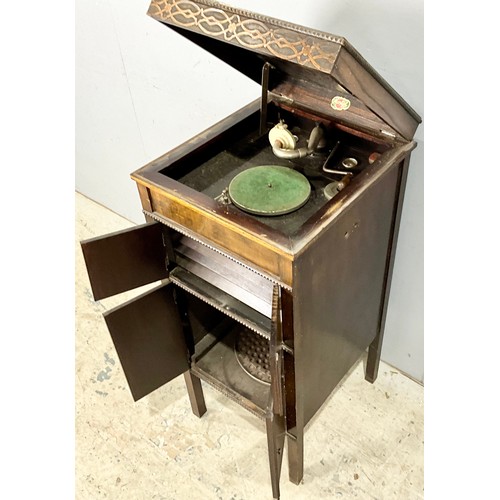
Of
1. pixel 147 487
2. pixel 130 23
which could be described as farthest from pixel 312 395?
pixel 130 23

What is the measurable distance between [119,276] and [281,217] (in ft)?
1.35

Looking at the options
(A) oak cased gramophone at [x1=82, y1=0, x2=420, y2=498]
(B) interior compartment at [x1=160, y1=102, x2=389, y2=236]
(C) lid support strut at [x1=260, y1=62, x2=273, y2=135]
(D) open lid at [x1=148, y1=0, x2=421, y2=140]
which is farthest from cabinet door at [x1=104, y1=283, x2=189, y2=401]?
(D) open lid at [x1=148, y1=0, x2=421, y2=140]

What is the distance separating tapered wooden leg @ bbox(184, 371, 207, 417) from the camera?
64.5 inches

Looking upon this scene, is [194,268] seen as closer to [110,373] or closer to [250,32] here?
[250,32]

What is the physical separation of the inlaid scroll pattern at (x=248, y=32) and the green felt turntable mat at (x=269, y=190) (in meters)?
0.31

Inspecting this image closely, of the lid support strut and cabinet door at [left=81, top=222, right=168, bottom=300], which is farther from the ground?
the lid support strut

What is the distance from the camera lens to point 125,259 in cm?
126

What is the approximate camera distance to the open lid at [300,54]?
38.2 inches

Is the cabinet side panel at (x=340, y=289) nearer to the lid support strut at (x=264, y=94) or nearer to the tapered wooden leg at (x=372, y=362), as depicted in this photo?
the tapered wooden leg at (x=372, y=362)

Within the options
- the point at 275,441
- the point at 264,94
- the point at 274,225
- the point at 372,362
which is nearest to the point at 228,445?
the point at 275,441

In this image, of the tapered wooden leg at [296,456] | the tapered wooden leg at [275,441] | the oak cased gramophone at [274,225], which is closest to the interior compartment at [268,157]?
the oak cased gramophone at [274,225]

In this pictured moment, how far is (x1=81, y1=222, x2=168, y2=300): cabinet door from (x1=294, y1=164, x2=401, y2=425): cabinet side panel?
0.39 m

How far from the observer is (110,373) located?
192cm

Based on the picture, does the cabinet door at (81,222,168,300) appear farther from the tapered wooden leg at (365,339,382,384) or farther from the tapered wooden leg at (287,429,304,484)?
the tapered wooden leg at (365,339,382,384)
